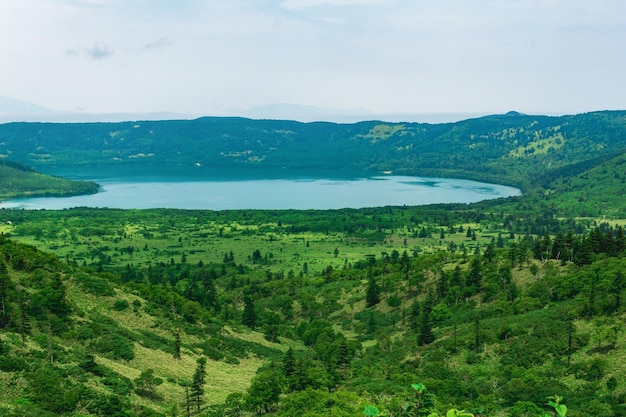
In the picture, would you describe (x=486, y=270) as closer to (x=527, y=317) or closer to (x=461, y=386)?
(x=527, y=317)

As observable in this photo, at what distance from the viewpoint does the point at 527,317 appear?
3135 inches

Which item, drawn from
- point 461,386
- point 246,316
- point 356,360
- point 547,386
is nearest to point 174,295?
point 246,316

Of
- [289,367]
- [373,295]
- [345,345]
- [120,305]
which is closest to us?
[289,367]

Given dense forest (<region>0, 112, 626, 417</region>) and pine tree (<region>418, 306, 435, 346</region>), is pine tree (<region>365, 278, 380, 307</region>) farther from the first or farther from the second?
pine tree (<region>418, 306, 435, 346</region>)

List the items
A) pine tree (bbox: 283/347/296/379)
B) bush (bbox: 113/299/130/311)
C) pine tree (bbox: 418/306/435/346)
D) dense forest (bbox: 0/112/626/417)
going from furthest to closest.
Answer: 1. bush (bbox: 113/299/130/311)
2. pine tree (bbox: 418/306/435/346)
3. pine tree (bbox: 283/347/296/379)
4. dense forest (bbox: 0/112/626/417)

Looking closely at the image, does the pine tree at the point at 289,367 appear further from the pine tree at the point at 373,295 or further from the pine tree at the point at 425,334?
the pine tree at the point at 373,295

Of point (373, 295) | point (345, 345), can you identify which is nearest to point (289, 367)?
point (345, 345)

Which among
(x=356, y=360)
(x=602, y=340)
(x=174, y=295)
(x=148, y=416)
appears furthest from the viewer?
(x=174, y=295)

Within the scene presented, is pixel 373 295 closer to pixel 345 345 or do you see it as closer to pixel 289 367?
pixel 345 345

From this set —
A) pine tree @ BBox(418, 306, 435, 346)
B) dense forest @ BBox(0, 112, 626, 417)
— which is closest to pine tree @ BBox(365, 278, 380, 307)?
dense forest @ BBox(0, 112, 626, 417)

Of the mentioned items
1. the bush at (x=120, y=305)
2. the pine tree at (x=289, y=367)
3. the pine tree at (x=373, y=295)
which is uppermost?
the bush at (x=120, y=305)

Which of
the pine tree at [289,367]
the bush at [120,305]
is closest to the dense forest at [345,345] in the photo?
the pine tree at [289,367]

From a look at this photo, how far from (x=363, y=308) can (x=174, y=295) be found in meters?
39.9

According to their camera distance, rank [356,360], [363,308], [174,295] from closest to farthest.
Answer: [356,360], [174,295], [363,308]
